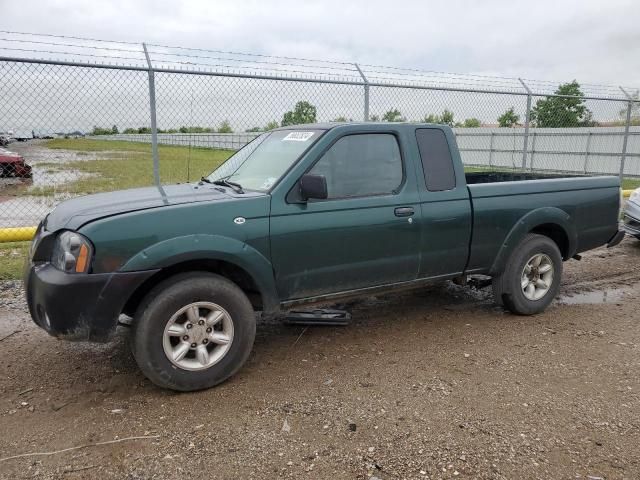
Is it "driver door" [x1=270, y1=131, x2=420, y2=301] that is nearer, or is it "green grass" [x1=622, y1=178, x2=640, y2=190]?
"driver door" [x1=270, y1=131, x2=420, y2=301]

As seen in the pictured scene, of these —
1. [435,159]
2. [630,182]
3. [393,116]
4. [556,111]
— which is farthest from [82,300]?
[630,182]

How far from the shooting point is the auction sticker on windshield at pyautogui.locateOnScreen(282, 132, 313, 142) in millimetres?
4205

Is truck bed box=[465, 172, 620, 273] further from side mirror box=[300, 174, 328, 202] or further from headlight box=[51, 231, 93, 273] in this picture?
headlight box=[51, 231, 93, 273]

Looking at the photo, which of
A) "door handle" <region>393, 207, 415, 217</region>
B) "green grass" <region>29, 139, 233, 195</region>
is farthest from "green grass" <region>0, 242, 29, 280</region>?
"door handle" <region>393, 207, 415, 217</region>

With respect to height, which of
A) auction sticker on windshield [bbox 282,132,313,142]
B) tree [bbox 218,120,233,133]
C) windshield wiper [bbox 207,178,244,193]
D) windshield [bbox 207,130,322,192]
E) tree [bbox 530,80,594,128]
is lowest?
windshield wiper [bbox 207,178,244,193]

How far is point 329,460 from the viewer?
2889 mm

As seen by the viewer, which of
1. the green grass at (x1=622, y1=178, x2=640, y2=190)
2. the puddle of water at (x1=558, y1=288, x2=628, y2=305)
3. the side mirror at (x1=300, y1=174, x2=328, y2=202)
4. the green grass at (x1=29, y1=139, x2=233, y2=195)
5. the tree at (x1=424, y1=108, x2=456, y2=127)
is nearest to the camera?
the side mirror at (x1=300, y1=174, x2=328, y2=202)

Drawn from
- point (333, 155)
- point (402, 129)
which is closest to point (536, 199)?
point (402, 129)

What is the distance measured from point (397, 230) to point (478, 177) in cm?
239

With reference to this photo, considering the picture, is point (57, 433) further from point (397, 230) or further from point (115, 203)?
point (397, 230)

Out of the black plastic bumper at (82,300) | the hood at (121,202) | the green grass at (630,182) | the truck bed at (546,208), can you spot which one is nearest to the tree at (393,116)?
the truck bed at (546,208)

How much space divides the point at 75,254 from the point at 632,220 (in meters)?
8.02

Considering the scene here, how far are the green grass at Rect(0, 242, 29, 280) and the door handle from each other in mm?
4603

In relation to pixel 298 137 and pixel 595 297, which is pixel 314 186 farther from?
pixel 595 297
